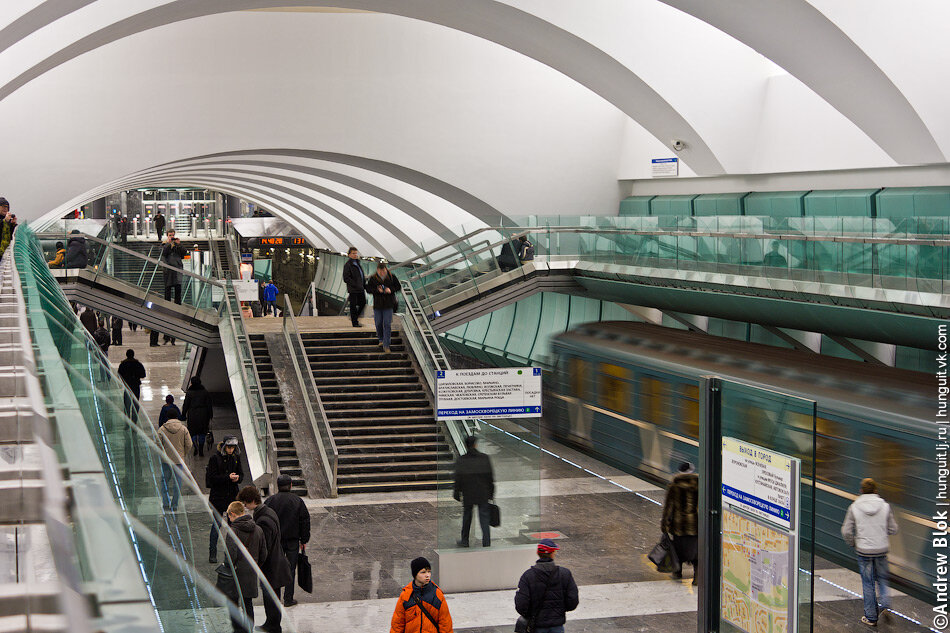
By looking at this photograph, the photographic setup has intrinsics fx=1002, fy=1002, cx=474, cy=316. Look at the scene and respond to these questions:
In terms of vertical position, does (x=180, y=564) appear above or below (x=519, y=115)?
below

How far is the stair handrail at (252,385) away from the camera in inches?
655

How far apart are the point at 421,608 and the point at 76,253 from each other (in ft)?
53.2

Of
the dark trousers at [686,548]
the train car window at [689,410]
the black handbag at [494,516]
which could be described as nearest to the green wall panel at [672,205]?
the train car window at [689,410]

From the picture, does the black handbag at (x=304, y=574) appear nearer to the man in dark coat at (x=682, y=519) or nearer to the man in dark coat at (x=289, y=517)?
the man in dark coat at (x=289, y=517)

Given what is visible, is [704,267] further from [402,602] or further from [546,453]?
[402,602]

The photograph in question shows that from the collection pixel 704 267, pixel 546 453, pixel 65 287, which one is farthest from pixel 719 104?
pixel 65 287

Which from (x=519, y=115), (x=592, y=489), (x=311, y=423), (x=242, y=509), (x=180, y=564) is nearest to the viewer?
(x=180, y=564)

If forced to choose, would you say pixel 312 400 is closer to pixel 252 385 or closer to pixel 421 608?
pixel 252 385

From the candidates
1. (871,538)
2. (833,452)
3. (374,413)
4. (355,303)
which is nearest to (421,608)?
(871,538)

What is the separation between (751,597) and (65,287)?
17.4 metres

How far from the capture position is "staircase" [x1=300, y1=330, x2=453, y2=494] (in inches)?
696

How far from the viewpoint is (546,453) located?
21.2 metres

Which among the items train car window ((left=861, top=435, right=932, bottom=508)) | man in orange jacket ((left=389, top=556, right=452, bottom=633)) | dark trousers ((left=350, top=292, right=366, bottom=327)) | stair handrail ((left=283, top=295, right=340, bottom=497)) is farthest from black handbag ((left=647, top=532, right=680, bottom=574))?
dark trousers ((left=350, top=292, right=366, bottom=327))

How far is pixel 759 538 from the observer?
7715 millimetres
